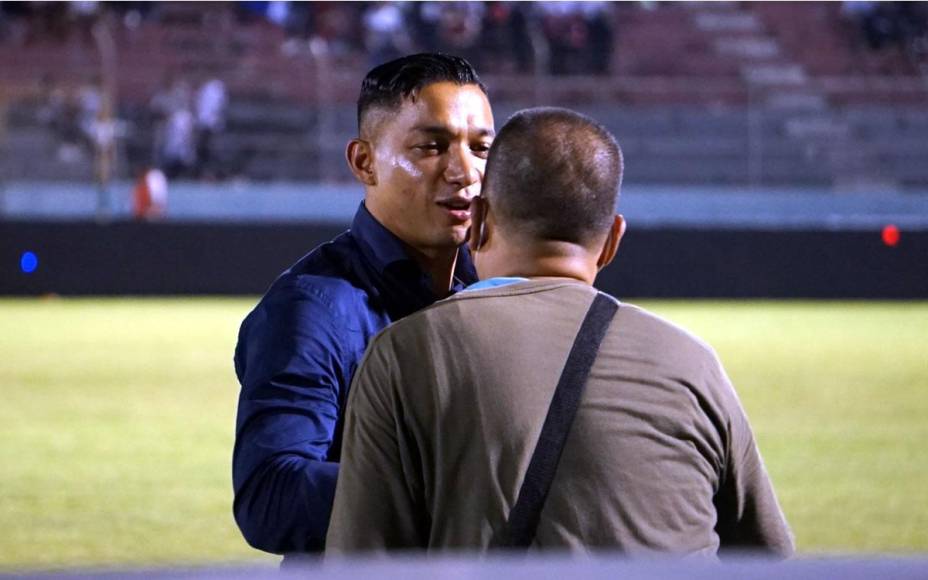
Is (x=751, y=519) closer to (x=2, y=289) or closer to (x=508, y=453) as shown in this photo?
(x=508, y=453)

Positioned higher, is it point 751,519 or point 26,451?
point 751,519

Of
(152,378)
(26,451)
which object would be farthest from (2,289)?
(26,451)

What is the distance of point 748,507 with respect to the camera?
90.8 inches

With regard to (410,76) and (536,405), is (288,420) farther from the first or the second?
(410,76)

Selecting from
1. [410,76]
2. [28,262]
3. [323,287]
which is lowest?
[28,262]

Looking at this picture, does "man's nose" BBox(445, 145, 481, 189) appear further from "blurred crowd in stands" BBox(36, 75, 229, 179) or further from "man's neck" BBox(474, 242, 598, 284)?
"blurred crowd in stands" BBox(36, 75, 229, 179)

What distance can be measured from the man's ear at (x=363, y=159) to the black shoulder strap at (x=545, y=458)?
1.11 m

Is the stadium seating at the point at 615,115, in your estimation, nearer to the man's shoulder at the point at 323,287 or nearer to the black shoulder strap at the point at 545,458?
the man's shoulder at the point at 323,287

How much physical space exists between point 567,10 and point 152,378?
1373 cm

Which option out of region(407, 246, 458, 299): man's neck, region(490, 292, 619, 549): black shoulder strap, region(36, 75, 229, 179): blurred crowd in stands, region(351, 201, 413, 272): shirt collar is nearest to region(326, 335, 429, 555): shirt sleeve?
region(490, 292, 619, 549): black shoulder strap

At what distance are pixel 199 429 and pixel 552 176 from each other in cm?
732

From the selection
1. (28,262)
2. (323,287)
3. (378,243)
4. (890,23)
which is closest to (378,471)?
(323,287)

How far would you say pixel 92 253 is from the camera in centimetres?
1967

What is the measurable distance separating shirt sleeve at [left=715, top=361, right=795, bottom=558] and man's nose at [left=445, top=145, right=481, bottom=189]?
91 centimetres
